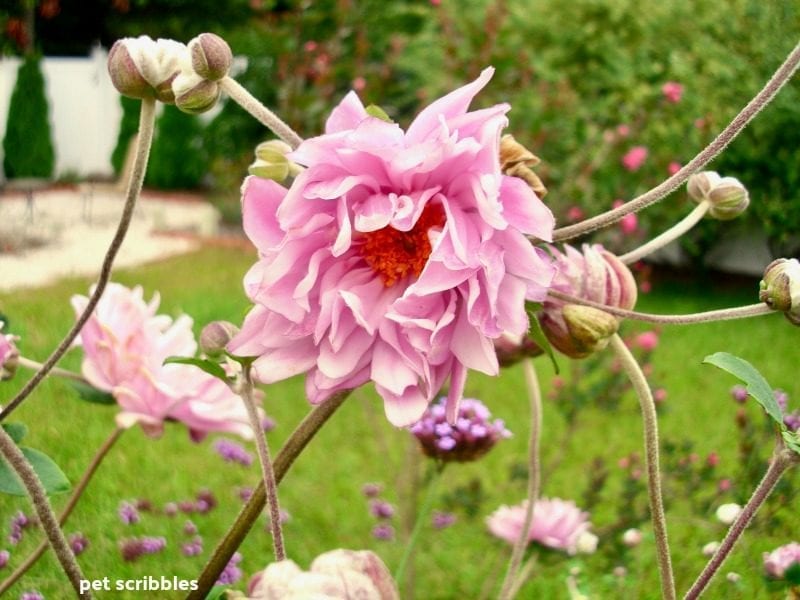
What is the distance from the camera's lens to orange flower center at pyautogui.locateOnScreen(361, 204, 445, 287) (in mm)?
373

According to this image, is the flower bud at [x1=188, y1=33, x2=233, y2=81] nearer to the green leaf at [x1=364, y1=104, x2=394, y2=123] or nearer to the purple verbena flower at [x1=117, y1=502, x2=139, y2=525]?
the green leaf at [x1=364, y1=104, x2=394, y2=123]

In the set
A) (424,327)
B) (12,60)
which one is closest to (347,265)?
(424,327)

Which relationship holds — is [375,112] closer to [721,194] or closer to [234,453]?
[721,194]

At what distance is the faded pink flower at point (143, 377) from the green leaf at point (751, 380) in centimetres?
26

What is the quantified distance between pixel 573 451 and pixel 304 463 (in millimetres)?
571

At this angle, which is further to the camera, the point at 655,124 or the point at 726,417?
the point at 655,124

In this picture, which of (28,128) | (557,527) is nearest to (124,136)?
(28,128)

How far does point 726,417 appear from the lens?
221 centimetres

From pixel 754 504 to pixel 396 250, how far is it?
0.17 meters

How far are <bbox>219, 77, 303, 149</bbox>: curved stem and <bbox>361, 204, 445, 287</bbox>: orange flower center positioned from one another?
49mm

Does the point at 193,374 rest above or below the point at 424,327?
below

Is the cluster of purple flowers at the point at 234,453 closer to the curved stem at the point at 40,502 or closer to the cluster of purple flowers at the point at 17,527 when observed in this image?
the cluster of purple flowers at the point at 17,527

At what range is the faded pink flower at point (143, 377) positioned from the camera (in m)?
0.52

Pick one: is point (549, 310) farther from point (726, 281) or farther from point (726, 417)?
point (726, 281)
